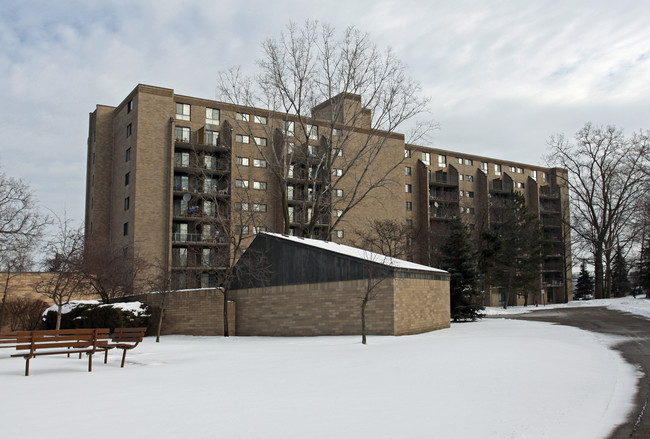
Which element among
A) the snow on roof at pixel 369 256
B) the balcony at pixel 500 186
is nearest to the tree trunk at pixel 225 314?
the snow on roof at pixel 369 256

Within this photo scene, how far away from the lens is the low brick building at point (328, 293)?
19.2 m

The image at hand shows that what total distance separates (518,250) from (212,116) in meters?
33.0

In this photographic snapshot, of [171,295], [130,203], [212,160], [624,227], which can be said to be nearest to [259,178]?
[212,160]

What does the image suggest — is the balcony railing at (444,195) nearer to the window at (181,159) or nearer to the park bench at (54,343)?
the window at (181,159)

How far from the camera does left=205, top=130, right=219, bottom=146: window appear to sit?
47.4 metres

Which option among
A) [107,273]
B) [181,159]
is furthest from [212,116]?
[107,273]

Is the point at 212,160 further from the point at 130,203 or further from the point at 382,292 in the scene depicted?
the point at 382,292

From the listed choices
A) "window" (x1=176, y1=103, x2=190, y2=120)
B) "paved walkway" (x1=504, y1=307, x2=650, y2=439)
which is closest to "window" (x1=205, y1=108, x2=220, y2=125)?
"window" (x1=176, y1=103, x2=190, y2=120)

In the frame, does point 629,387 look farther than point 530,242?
No

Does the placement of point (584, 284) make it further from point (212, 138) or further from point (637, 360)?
point (637, 360)

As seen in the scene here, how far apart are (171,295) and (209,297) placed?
1.97m

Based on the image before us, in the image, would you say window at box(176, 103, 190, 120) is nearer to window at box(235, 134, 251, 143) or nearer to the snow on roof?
window at box(235, 134, 251, 143)

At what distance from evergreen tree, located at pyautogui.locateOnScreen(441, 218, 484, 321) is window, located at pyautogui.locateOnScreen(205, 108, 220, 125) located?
26.1m

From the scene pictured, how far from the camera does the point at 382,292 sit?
19.2 metres
